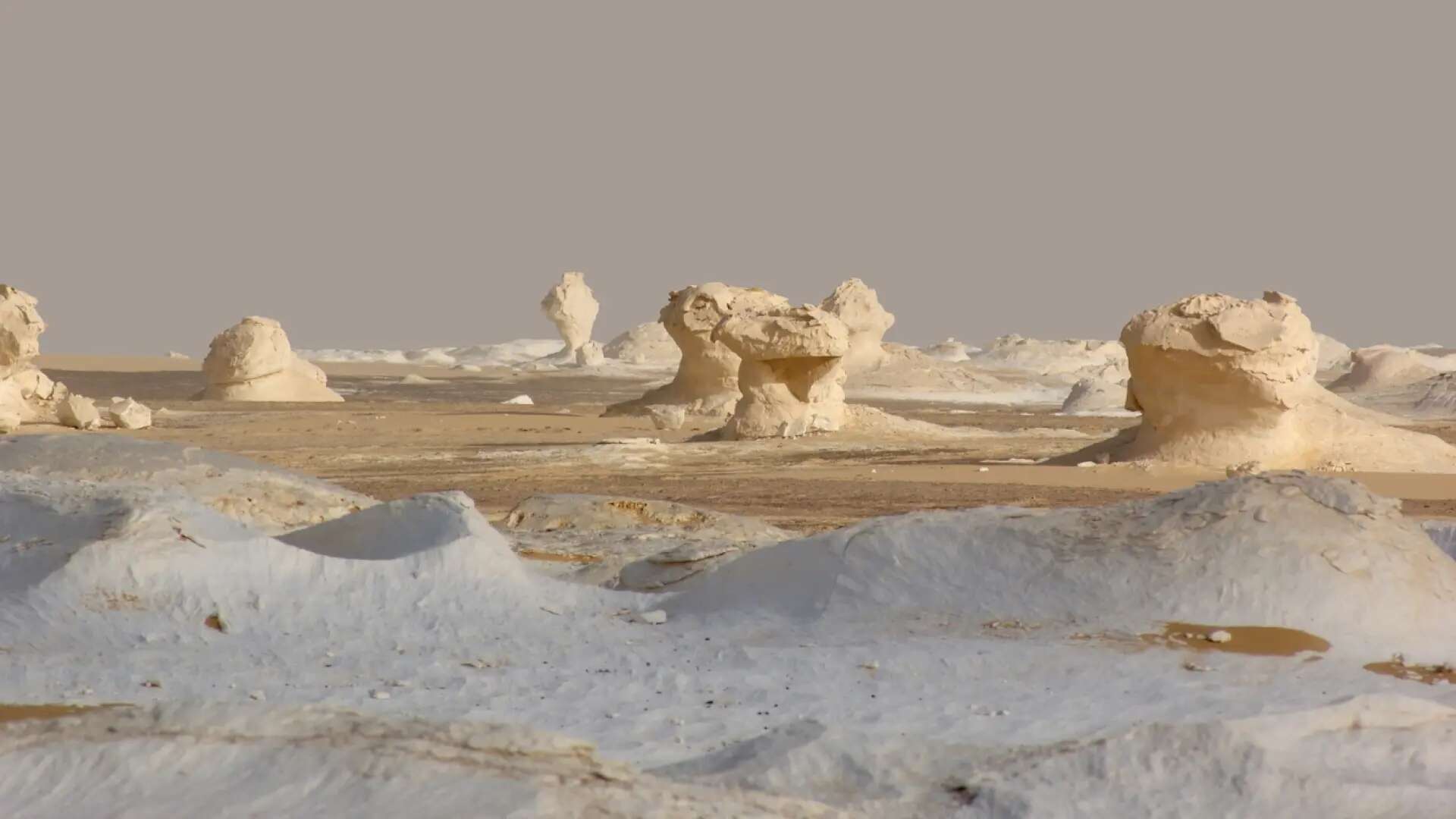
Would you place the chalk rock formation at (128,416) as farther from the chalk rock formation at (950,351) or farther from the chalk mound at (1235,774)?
the chalk rock formation at (950,351)

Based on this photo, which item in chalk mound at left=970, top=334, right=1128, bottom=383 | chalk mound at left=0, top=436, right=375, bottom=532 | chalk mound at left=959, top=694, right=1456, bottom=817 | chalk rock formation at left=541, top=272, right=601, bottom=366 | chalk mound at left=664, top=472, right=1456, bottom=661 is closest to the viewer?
chalk mound at left=959, top=694, right=1456, bottom=817

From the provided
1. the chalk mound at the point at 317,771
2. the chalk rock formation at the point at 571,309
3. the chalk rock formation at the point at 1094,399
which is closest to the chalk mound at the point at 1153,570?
the chalk mound at the point at 317,771

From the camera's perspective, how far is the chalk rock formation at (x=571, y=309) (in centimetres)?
5175

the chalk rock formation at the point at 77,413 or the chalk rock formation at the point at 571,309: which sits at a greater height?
the chalk rock formation at the point at 571,309

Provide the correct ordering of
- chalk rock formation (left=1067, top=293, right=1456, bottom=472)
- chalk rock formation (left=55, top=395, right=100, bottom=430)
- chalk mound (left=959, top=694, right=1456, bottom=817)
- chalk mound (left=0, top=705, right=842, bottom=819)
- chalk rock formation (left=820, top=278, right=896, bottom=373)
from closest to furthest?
chalk mound (left=0, top=705, right=842, bottom=819)
chalk mound (left=959, top=694, right=1456, bottom=817)
chalk rock formation (left=1067, top=293, right=1456, bottom=472)
chalk rock formation (left=55, top=395, right=100, bottom=430)
chalk rock formation (left=820, top=278, right=896, bottom=373)

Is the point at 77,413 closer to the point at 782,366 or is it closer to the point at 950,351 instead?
the point at 782,366

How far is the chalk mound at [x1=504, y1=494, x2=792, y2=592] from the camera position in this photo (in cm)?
754

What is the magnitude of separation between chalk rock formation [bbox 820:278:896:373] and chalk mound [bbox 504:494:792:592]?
21.9 meters

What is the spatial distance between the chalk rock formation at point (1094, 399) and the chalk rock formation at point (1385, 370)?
6.48 metres

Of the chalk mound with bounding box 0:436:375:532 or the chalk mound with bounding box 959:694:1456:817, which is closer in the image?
the chalk mound with bounding box 959:694:1456:817

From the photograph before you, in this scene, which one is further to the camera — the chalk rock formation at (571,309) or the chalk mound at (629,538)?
the chalk rock formation at (571,309)

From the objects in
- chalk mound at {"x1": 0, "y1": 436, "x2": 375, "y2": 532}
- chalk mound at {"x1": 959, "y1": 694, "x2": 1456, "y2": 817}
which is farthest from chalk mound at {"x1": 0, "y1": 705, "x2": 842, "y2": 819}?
chalk mound at {"x1": 0, "y1": 436, "x2": 375, "y2": 532}

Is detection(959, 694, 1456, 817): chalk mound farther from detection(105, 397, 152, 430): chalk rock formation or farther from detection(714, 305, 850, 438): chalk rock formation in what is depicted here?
detection(105, 397, 152, 430): chalk rock formation

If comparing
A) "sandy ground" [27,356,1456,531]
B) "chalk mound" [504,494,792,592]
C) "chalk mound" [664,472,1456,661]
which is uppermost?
"chalk mound" [664,472,1456,661]
